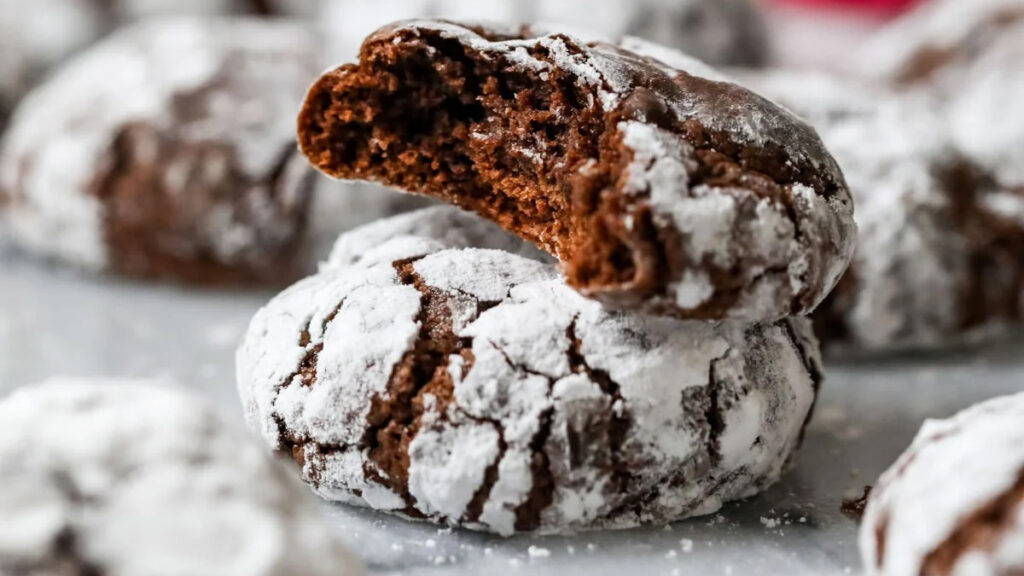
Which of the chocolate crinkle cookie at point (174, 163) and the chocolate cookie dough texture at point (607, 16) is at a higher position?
the chocolate cookie dough texture at point (607, 16)

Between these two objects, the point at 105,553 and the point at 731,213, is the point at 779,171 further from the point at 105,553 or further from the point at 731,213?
the point at 105,553

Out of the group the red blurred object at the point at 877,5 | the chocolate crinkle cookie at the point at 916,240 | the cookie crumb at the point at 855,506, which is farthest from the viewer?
the red blurred object at the point at 877,5

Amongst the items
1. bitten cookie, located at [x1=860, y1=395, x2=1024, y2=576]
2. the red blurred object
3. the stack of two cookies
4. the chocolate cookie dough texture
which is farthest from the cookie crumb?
the red blurred object

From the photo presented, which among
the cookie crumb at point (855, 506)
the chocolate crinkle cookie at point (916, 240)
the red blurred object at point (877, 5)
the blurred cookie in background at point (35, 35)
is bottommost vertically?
the blurred cookie in background at point (35, 35)

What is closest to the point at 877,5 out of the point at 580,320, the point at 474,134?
the point at 474,134

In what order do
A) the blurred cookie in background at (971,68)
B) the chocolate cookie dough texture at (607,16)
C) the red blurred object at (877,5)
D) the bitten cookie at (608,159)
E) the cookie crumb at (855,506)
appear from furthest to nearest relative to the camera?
the red blurred object at (877,5), the chocolate cookie dough texture at (607,16), the blurred cookie in background at (971,68), the cookie crumb at (855,506), the bitten cookie at (608,159)

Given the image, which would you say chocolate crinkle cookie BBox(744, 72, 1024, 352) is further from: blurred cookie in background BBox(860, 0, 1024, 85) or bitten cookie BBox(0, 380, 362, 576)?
bitten cookie BBox(0, 380, 362, 576)

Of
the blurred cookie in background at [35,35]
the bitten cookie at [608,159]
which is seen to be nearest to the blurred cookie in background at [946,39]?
the bitten cookie at [608,159]

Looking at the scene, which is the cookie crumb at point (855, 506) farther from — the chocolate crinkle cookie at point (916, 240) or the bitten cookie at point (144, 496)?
the bitten cookie at point (144, 496)
